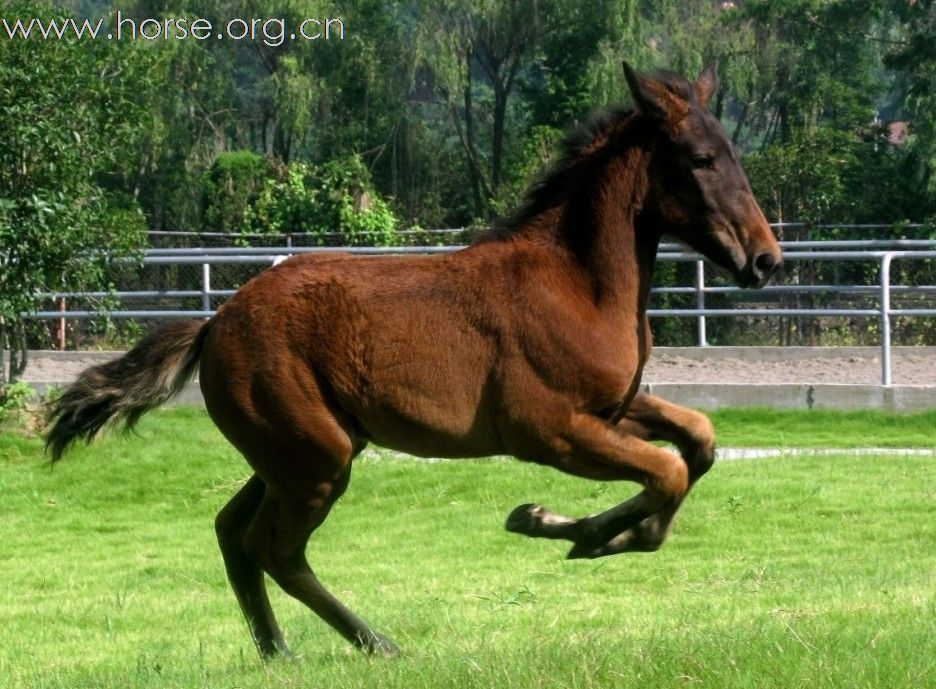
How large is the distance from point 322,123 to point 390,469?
21314 millimetres

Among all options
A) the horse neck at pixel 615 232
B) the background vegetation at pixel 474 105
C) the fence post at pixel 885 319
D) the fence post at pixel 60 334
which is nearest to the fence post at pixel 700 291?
the background vegetation at pixel 474 105

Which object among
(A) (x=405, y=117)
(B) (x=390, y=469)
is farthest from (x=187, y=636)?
(A) (x=405, y=117)

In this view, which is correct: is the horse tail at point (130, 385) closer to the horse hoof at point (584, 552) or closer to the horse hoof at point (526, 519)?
the horse hoof at point (526, 519)

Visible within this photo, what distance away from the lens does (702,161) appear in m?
6.30

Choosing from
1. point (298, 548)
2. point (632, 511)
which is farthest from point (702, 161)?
point (298, 548)

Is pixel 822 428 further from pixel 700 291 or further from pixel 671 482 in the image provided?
pixel 671 482

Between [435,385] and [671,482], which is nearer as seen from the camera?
[671,482]

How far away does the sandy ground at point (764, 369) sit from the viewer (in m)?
16.9

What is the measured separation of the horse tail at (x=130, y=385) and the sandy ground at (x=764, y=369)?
969cm

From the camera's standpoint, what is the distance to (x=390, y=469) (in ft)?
43.1

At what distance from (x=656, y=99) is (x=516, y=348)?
121 cm

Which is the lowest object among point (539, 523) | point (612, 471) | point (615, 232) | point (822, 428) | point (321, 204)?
point (822, 428)

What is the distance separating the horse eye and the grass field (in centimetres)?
190

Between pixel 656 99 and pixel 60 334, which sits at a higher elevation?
pixel 656 99
